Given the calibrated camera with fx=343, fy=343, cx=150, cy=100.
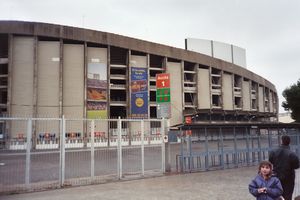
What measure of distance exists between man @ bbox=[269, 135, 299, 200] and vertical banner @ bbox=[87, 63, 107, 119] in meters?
39.6

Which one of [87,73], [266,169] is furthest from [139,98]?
[266,169]

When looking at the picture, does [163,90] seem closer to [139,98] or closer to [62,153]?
[62,153]

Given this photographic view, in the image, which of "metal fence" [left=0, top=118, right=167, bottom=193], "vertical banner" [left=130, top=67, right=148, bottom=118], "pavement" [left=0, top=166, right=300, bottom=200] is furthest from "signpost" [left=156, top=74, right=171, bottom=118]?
"vertical banner" [left=130, top=67, right=148, bottom=118]

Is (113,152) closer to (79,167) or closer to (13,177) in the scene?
(79,167)

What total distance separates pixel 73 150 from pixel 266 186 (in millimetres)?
8926

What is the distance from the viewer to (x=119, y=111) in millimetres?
52219

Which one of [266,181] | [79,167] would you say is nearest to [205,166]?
[79,167]

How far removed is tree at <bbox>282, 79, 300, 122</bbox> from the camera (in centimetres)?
4875

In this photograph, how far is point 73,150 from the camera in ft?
41.8

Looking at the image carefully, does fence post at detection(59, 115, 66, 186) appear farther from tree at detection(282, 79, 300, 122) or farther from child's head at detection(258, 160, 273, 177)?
tree at detection(282, 79, 300, 122)

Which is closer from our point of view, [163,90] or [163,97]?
[163,97]

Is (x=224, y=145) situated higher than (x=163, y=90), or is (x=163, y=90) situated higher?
(x=163, y=90)

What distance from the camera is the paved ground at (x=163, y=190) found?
9836mm

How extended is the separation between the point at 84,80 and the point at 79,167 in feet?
107
